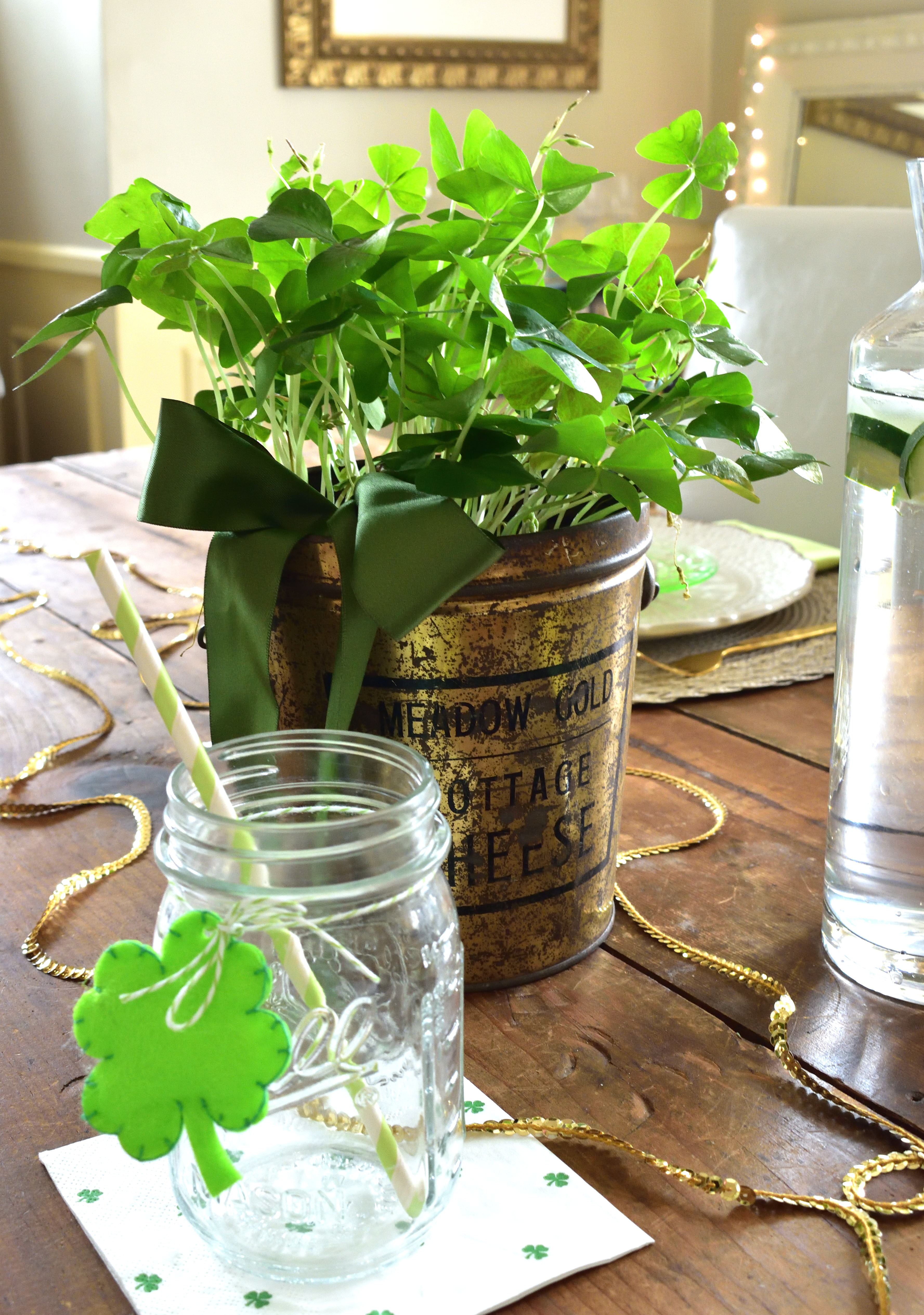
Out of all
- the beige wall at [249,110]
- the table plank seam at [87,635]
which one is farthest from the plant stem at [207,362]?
the beige wall at [249,110]

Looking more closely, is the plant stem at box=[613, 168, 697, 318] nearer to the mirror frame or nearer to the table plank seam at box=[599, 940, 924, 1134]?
the table plank seam at box=[599, 940, 924, 1134]

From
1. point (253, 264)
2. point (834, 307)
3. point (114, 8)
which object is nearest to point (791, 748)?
point (253, 264)

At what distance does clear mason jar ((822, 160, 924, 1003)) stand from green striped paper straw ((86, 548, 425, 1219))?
0.82 ft

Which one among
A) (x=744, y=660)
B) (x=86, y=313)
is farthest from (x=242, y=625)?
(x=744, y=660)

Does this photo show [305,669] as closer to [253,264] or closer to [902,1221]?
[253,264]

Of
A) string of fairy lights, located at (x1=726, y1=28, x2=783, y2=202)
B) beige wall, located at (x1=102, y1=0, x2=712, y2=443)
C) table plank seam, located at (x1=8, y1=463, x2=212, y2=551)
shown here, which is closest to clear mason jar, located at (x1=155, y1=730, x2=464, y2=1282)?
table plank seam, located at (x1=8, y1=463, x2=212, y2=551)

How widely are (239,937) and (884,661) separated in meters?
0.31

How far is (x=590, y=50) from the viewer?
10.7ft

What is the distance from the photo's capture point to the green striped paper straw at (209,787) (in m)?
0.36

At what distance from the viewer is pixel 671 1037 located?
519 millimetres

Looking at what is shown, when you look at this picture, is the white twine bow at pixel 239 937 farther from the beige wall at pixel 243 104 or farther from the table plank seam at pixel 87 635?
the beige wall at pixel 243 104

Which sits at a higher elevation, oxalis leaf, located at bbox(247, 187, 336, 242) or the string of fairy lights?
the string of fairy lights

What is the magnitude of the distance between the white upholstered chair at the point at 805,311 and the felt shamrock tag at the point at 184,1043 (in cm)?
124

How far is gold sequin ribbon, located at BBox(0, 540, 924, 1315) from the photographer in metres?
0.42
